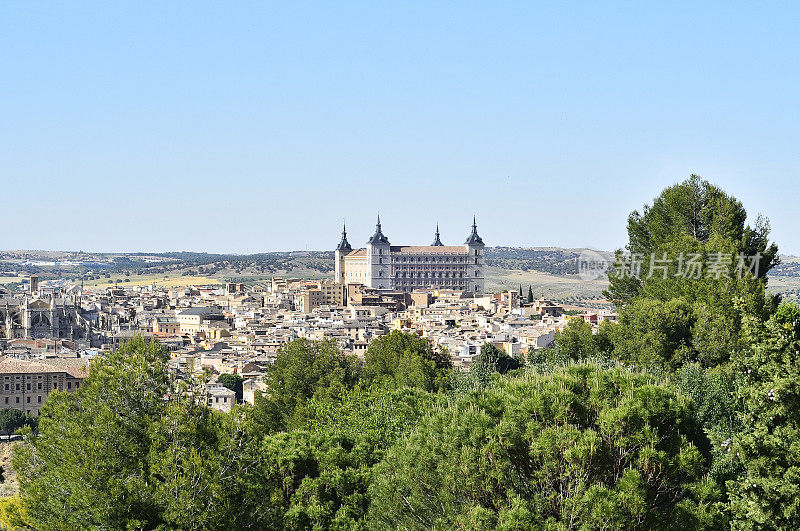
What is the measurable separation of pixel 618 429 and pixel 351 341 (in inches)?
2850

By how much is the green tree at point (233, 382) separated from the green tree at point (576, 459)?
51565 millimetres

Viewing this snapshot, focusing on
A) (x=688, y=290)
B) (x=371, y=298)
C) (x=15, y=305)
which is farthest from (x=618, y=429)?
(x=371, y=298)

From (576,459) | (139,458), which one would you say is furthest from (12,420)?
(576,459)

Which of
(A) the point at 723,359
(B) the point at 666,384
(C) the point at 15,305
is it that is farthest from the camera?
(C) the point at 15,305

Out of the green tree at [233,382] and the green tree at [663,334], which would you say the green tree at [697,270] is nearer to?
the green tree at [663,334]

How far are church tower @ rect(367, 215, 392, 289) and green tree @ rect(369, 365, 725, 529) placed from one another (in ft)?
507

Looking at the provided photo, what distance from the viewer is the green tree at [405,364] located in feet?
137

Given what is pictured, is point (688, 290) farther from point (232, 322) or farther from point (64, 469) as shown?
point (232, 322)

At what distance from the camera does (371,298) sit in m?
A: 135

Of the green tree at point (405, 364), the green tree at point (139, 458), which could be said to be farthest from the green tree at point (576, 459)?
the green tree at point (405, 364)

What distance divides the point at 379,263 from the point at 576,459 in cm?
15698

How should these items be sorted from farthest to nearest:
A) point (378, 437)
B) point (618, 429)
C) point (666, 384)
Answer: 1. point (378, 437)
2. point (666, 384)
3. point (618, 429)

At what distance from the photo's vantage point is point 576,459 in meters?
15.8

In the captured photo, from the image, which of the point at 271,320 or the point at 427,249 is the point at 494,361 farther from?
the point at 427,249
